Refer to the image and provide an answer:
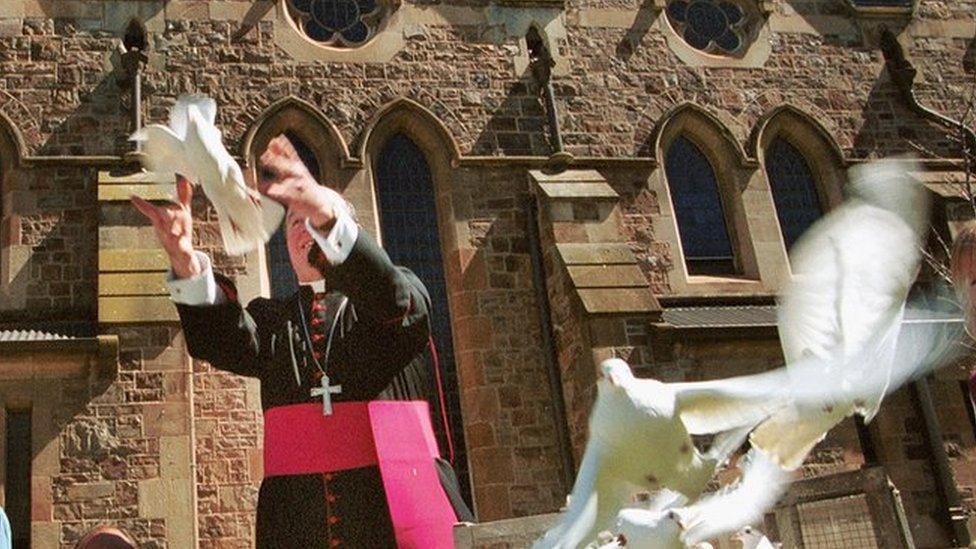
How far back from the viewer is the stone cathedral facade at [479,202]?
9.33m

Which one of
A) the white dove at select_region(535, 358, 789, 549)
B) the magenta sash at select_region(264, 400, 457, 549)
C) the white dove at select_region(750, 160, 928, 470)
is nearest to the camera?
the white dove at select_region(750, 160, 928, 470)

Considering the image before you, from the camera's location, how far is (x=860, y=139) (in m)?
13.4

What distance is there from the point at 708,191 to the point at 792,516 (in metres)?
6.23

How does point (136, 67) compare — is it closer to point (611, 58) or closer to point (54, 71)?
point (54, 71)

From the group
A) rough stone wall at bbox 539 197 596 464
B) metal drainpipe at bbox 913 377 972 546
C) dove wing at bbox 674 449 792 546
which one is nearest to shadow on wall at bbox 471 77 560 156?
rough stone wall at bbox 539 197 596 464

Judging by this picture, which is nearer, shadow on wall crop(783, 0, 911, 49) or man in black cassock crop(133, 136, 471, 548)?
man in black cassock crop(133, 136, 471, 548)

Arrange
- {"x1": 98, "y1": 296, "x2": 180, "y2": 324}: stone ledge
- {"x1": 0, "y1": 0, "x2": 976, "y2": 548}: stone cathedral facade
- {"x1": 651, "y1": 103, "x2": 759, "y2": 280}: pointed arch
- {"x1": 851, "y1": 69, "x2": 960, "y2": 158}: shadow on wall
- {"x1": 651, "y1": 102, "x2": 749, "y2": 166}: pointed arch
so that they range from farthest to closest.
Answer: {"x1": 851, "y1": 69, "x2": 960, "y2": 158}: shadow on wall → {"x1": 651, "y1": 102, "x2": 749, "y2": 166}: pointed arch → {"x1": 651, "y1": 103, "x2": 759, "y2": 280}: pointed arch → {"x1": 98, "y1": 296, "x2": 180, "y2": 324}: stone ledge → {"x1": 0, "y1": 0, "x2": 976, "y2": 548}: stone cathedral facade

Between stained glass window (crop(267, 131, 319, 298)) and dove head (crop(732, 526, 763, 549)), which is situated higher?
stained glass window (crop(267, 131, 319, 298))

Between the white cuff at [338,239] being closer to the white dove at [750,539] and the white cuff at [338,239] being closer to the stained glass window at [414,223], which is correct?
the white dove at [750,539]

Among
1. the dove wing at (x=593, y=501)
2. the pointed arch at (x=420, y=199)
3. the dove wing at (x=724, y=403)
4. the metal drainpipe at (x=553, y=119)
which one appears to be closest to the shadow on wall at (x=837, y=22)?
the metal drainpipe at (x=553, y=119)

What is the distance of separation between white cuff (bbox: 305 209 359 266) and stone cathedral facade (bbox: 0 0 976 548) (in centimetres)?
644

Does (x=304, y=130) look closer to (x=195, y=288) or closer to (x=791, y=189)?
(x=791, y=189)

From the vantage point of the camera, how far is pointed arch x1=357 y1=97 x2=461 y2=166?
1172 cm

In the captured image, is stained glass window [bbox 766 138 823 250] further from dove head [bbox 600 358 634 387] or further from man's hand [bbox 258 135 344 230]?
dove head [bbox 600 358 634 387]
